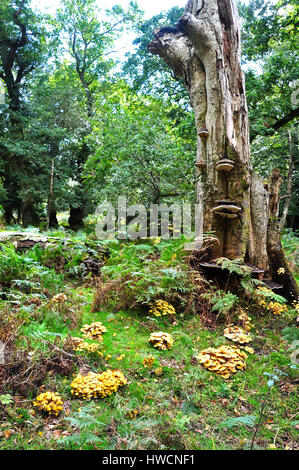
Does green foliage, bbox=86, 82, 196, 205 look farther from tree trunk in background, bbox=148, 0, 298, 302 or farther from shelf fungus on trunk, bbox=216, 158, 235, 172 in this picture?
shelf fungus on trunk, bbox=216, 158, 235, 172

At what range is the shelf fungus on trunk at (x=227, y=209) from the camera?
4296 mm

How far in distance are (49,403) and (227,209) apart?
11.7 feet

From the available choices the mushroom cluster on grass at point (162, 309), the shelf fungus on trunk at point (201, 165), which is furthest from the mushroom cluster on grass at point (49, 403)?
the shelf fungus on trunk at point (201, 165)

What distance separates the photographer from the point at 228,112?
4730mm

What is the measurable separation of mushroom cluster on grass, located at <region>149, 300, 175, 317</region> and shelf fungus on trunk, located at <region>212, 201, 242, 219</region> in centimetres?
172

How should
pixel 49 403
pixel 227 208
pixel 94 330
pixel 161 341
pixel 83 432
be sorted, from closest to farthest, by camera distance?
pixel 83 432 → pixel 49 403 → pixel 161 341 → pixel 94 330 → pixel 227 208

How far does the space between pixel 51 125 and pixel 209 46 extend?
447 inches

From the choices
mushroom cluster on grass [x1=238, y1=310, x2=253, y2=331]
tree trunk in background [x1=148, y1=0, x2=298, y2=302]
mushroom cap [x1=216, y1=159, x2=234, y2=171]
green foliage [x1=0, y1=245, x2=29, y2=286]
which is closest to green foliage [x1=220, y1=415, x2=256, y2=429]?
mushroom cluster on grass [x1=238, y1=310, x2=253, y2=331]

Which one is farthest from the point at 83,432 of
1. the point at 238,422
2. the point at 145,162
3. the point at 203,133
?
the point at 145,162

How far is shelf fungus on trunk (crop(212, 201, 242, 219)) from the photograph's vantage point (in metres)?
4.30

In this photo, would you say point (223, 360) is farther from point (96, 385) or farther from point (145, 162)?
point (145, 162)

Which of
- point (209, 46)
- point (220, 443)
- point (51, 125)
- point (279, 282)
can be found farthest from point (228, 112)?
point (51, 125)

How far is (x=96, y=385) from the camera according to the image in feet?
7.39
